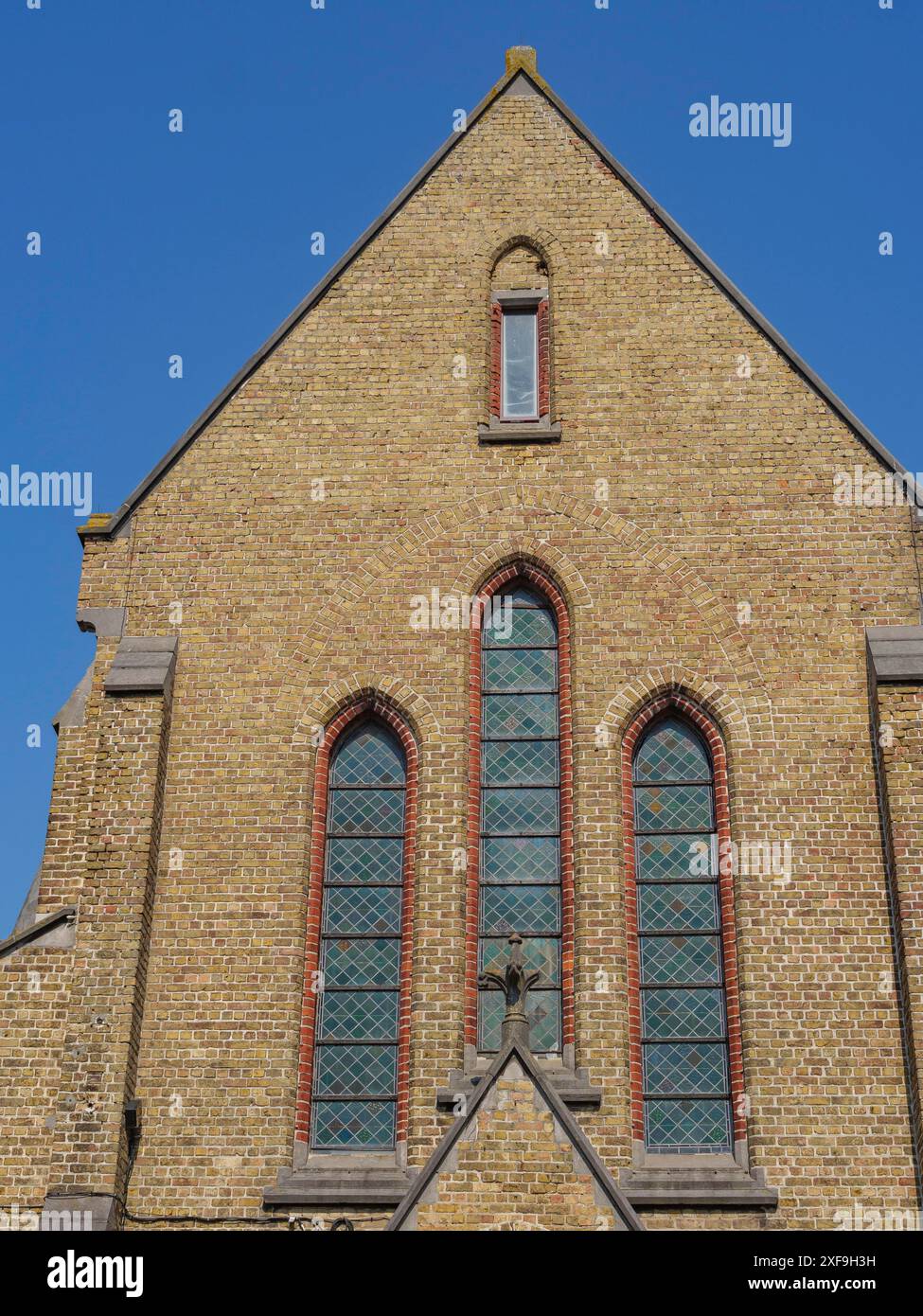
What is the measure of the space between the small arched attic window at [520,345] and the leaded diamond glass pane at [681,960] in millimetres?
5143

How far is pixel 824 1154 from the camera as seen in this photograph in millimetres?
15102

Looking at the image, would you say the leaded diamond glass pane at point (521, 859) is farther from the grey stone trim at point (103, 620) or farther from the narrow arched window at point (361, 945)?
the grey stone trim at point (103, 620)

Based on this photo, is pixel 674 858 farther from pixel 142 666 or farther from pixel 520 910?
pixel 142 666

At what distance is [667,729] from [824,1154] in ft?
13.2

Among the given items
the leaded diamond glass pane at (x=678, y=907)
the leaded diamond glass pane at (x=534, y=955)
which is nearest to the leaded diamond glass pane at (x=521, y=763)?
the leaded diamond glass pane at (x=678, y=907)

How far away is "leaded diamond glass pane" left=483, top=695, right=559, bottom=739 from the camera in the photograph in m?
17.3

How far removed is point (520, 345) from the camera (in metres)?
19.3

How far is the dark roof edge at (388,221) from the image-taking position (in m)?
18.2

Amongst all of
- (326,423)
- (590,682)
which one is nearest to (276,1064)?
(590,682)

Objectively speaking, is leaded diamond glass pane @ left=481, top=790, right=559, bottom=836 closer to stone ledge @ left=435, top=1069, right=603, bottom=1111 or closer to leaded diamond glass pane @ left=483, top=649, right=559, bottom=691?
leaded diamond glass pane @ left=483, top=649, right=559, bottom=691

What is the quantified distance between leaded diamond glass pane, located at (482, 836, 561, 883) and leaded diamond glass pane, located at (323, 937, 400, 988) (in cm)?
106

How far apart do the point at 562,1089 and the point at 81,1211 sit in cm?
385
